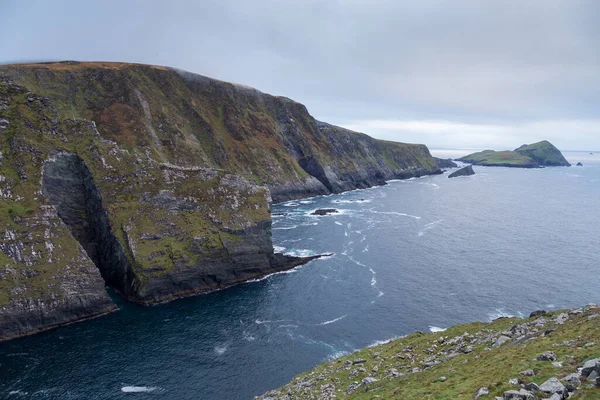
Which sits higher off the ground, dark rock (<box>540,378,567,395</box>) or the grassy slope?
the grassy slope

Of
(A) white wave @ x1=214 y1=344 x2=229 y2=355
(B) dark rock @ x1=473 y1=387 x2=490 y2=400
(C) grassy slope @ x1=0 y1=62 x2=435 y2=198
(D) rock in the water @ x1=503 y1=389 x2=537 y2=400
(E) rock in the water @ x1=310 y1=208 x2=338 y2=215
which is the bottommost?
(A) white wave @ x1=214 y1=344 x2=229 y2=355

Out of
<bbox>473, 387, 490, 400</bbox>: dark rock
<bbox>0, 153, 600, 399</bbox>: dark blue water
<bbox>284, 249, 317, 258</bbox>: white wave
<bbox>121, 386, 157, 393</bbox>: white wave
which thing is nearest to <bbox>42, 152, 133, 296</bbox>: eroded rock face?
<bbox>0, 153, 600, 399</bbox>: dark blue water

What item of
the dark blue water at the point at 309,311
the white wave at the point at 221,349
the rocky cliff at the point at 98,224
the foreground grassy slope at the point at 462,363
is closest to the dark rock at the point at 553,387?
the foreground grassy slope at the point at 462,363

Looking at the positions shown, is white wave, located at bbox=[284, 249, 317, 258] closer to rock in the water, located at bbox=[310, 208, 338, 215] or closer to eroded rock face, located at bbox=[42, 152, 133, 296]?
eroded rock face, located at bbox=[42, 152, 133, 296]

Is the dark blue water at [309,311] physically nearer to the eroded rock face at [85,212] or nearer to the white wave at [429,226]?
the white wave at [429,226]

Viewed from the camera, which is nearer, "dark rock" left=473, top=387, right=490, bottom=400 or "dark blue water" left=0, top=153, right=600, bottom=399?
"dark rock" left=473, top=387, right=490, bottom=400

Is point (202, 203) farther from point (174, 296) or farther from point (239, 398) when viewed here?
point (239, 398)
